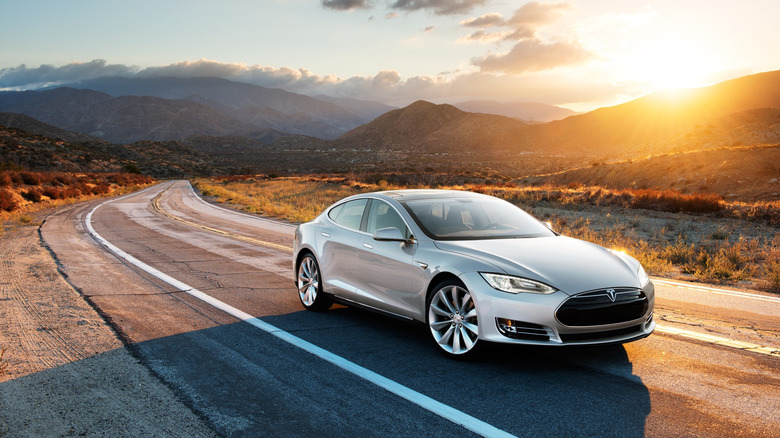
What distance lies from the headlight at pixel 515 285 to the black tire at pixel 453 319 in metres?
0.25

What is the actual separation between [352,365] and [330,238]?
2228 millimetres

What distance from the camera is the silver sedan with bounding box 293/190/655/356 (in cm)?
472

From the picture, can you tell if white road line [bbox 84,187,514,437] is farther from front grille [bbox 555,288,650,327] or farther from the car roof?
the car roof

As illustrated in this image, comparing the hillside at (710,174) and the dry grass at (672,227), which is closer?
the dry grass at (672,227)

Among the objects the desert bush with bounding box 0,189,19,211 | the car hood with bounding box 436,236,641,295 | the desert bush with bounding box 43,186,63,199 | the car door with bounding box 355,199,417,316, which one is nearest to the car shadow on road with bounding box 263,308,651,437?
the car door with bounding box 355,199,417,316

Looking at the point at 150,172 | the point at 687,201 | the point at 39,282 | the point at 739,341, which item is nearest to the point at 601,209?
the point at 687,201

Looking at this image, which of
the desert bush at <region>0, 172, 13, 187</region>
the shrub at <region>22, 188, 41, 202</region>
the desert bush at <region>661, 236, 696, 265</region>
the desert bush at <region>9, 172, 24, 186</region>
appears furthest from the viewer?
the desert bush at <region>9, 172, 24, 186</region>

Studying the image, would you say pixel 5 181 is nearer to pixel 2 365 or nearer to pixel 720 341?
pixel 2 365

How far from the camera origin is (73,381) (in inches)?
184

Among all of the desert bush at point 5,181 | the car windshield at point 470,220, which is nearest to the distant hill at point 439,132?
the desert bush at point 5,181

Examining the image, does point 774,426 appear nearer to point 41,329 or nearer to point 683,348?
point 683,348

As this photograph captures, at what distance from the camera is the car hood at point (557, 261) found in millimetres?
4812

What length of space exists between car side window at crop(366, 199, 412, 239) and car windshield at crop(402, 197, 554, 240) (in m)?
0.15

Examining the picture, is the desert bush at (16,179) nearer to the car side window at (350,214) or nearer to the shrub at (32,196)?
the shrub at (32,196)
